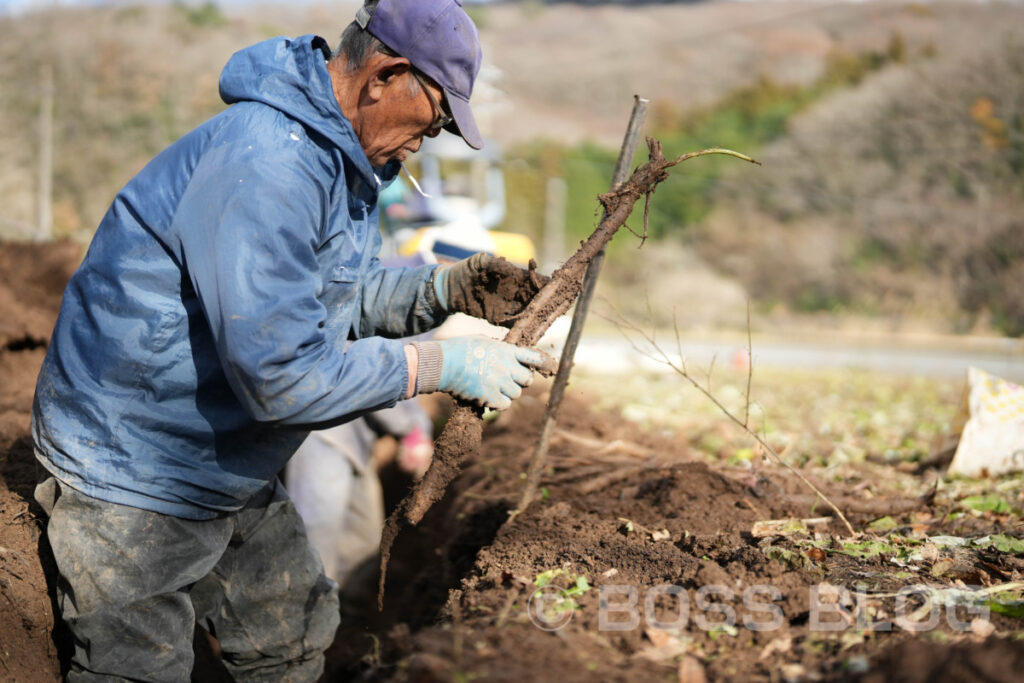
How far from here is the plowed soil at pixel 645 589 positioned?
6.49ft

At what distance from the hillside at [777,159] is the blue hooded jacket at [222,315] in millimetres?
16480

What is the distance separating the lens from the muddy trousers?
2381 millimetres

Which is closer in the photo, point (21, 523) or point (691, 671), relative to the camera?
point (691, 671)

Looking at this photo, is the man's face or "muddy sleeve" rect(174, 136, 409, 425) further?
the man's face

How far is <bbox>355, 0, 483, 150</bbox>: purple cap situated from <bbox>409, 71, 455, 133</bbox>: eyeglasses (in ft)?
0.12

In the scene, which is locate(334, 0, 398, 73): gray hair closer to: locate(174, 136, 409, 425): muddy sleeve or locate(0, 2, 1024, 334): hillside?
locate(174, 136, 409, 425): muddy sleeve

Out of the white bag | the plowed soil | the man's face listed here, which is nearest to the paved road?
the white bag

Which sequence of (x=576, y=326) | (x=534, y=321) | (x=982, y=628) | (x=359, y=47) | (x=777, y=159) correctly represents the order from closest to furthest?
(x=982, y=628) < (x=359, y=47) < (x=534, y=321) < (x=576, y=326) < (x=777, y=159)

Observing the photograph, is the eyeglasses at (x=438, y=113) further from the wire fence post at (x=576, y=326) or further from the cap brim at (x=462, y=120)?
the wire fence post at (x=576, y=326)

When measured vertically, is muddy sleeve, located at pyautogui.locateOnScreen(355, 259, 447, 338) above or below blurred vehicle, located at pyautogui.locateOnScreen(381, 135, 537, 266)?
below

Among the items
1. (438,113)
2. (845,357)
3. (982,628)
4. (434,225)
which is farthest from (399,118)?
(845,357)

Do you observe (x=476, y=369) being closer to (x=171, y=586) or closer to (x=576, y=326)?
(x=576, y=326)

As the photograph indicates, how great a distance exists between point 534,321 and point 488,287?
0.87ft

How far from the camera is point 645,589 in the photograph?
246 centimetres
